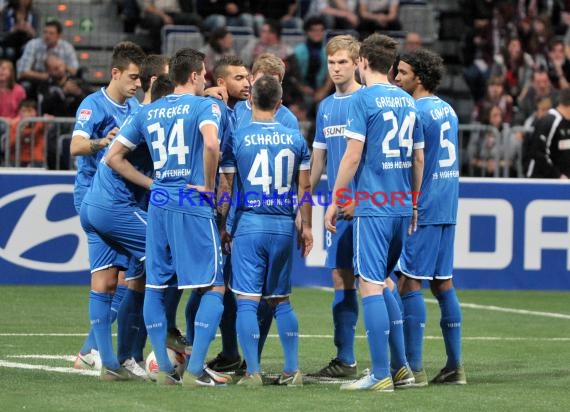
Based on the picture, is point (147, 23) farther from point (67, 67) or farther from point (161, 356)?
point (161, 356)

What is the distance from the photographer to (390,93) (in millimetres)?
9141

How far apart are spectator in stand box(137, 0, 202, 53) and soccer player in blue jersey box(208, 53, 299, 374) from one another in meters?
11.5

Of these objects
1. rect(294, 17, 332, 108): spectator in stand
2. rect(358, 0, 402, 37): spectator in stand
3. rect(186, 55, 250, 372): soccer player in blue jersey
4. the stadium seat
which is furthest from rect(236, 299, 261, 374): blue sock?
rect(358, 0, 402, 37): spectator in stand

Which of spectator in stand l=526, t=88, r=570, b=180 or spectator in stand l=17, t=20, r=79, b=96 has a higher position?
spectator in stand l=17, t=20, r=79, b=96

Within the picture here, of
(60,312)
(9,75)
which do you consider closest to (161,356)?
(60,312)

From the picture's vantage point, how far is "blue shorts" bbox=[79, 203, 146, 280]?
31.9 ft

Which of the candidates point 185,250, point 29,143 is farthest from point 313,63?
point 185,250

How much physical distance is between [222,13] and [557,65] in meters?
5.66

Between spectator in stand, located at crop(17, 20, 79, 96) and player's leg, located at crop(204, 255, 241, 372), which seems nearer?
player's leg, located at crop(204, 255, 241, 372)

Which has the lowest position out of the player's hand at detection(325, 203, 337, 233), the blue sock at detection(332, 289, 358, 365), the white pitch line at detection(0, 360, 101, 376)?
the white pitch line at detection(0, 360, 101, 376)

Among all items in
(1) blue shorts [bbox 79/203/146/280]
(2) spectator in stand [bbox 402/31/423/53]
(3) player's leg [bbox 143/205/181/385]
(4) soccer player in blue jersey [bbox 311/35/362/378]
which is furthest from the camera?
(2) spectator in stand [bbox 402/31/423/53]

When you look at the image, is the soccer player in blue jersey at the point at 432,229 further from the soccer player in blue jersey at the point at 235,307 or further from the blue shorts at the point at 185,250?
the blue shorts at the point at 185,250

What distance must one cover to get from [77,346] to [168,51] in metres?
10.2

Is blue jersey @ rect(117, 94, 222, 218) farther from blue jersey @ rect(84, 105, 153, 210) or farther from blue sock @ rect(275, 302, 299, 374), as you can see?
blue sock @ rect(275, 302, 299, 374)
